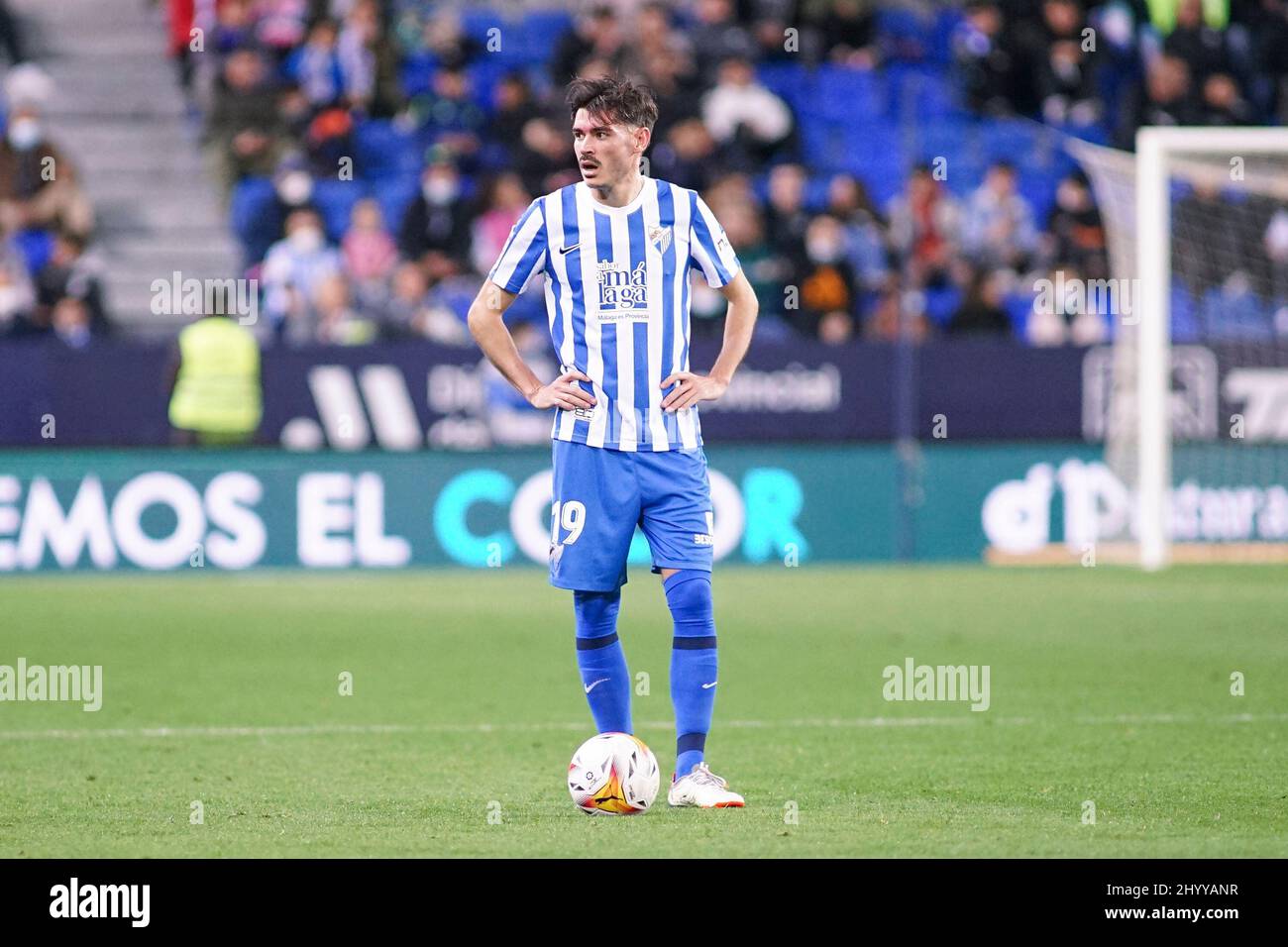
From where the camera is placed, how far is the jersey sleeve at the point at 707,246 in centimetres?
Answer: 657

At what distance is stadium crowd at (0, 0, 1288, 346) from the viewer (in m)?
17.5

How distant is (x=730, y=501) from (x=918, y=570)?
148 centimetres

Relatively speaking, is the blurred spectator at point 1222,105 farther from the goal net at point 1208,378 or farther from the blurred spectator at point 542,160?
the blurred spectator at point 542,160

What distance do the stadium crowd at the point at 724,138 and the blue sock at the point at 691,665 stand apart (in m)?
10.6

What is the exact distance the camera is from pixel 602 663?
6547mm

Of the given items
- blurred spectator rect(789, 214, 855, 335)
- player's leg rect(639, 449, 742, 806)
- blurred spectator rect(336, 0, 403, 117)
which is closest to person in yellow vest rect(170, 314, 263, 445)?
blurred spectator rect(336, 0, 403, 117)

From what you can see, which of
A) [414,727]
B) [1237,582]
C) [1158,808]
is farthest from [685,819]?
[1237,582]

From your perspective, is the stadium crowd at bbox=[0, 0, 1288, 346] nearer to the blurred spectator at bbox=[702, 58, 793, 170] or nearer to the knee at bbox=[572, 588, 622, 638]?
the blurred spectator at bbox=[702, 58, 793, 170]

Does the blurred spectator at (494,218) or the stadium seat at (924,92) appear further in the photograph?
the stadium seat at (924,92)

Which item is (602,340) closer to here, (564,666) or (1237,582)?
(564,666)

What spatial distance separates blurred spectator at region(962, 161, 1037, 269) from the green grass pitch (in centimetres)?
390

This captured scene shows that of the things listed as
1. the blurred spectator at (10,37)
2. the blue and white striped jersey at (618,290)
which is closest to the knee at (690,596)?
the blue and white striped jersey at (618,290)

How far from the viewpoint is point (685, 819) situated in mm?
6125

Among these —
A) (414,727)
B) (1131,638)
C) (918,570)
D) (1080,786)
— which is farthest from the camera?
(918,570)
